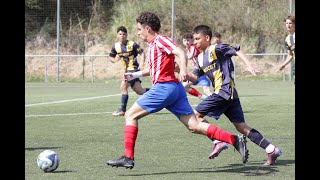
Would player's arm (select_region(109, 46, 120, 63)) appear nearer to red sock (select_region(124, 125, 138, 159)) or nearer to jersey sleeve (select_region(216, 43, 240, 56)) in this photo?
jersey sleeve (select_region(216, 43, 240, 56))

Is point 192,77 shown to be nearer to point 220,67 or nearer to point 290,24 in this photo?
point 220,67

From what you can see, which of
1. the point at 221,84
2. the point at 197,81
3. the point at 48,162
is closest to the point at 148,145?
the point at 221,84

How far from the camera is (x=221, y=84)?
29.6ft

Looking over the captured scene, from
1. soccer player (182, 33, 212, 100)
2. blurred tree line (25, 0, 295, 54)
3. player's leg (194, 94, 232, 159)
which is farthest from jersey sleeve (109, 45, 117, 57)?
blurred tree line (25, 0, 295, 54)

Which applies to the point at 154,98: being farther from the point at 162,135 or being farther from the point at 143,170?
the point at 162,135

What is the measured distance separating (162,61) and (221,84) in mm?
1023

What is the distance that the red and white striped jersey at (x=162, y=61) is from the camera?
8.30 metres

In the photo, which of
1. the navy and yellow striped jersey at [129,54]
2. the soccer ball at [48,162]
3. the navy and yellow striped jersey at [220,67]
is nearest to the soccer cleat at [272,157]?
the navy and yellow striped jersey at [220,67]

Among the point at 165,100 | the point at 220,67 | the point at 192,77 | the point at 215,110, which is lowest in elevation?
the point at 215,110

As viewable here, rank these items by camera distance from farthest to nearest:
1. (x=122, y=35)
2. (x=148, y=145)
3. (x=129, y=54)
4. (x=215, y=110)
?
(x=129, y=54) < (x=122, y=35) < (x=148, y=145) < (x=215, y=110)

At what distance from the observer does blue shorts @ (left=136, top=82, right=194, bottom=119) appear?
26.9 feet

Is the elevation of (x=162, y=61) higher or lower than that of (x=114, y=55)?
lower

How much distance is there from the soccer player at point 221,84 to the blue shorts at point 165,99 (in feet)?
1.78
